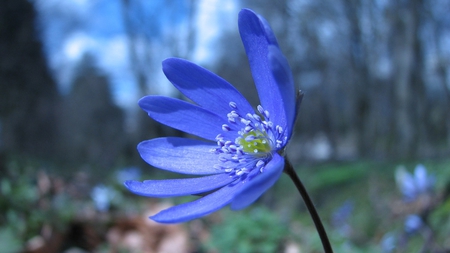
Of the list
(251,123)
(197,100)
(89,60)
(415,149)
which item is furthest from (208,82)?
(89,60)

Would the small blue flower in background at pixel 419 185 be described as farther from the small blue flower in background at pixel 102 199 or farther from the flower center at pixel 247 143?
the small blue flower in background at pixel 102 199

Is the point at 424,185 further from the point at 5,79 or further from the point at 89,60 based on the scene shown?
the point at 89,60

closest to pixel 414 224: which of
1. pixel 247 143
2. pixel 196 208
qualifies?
pixel 247 143

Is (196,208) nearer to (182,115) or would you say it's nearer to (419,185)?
(182,115)

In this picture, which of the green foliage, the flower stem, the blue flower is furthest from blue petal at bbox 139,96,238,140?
the green foliage

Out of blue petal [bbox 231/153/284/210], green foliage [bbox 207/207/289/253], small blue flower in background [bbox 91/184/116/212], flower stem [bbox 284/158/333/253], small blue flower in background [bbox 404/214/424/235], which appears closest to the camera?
blue petal [bbox 231/153/284/210]

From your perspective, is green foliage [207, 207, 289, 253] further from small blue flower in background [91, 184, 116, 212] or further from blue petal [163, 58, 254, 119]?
blue petal [163, 58, 254, 119]
